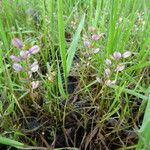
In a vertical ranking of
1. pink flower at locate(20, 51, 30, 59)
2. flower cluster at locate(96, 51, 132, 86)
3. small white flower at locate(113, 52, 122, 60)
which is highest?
pink flower at locate(20, 51, 30, 59)

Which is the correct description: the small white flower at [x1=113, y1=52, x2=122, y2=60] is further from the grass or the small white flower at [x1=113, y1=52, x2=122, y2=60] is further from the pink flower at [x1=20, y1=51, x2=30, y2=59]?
the pink flower at [x1=20, y1=51, x2=30, y2=59]

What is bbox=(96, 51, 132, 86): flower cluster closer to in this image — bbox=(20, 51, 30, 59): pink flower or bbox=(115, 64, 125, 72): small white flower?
bbox=(115, 64, 125, 72): small white flower

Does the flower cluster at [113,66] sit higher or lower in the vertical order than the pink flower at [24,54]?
lower

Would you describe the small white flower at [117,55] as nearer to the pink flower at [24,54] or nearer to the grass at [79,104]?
the grass at [79,104]

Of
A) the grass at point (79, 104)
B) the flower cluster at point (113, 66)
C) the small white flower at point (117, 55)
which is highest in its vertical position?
the small white flower at point (117, 55)

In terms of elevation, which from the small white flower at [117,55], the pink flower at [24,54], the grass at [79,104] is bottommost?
the grass at [79,104]

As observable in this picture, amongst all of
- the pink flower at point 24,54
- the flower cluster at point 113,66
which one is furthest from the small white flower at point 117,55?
the pink flower at point 24,54

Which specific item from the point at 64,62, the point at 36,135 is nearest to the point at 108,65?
the point at 64,62

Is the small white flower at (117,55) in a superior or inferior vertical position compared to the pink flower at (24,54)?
inferior

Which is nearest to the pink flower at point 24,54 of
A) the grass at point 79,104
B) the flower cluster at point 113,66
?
the grass at point 79,104

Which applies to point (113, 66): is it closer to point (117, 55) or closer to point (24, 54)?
point (117, 55)

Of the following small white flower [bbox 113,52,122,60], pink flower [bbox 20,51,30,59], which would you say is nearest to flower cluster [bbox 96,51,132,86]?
small white flower [bbox 113,52,122,60]

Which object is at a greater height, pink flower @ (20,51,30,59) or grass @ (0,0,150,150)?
pink flower @ (20,51,30,59)

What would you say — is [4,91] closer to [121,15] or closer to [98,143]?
[98,143]
